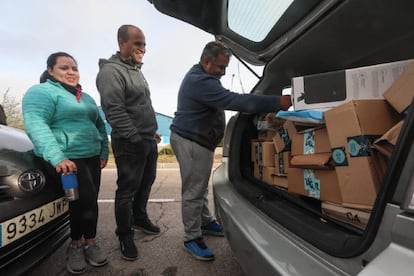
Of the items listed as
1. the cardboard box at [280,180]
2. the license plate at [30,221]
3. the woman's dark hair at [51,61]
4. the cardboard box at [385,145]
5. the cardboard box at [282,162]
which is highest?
the woman's dark hair at [51,61]

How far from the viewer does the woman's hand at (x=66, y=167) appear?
1892 mm

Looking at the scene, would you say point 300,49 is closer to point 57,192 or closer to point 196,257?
point 196,257

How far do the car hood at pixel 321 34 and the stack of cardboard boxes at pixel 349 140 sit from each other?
229mm

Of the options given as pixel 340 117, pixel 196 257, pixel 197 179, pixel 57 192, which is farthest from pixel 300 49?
pixel 57 192

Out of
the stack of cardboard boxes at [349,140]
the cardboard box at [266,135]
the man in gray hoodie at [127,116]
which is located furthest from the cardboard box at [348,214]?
the man in gray hoodie at [127,116]

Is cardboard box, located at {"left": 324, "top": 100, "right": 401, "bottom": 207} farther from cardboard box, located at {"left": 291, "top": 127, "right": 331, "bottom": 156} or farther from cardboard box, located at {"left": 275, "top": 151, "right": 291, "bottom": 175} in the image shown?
cardboard box, located at {"left": 275, "top": 151, "right": 291, "bottom": 175}

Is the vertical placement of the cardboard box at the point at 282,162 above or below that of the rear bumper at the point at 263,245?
above

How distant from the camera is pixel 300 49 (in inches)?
71.5

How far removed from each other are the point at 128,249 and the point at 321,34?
6.27 ft

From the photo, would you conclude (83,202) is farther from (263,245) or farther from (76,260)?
(263,245)

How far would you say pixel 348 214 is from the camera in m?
1.21

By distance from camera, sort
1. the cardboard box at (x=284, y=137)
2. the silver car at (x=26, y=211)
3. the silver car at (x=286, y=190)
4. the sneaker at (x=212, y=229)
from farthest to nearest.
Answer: the sneaker at (x=212, y=229) → the cardboard box at (x=284, y=137) → the silver car at (x=26, y=211) → the silver car at (x=286, y=190)

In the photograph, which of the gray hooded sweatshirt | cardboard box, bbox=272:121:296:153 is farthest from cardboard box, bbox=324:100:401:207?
the gray hooded sweatshirt

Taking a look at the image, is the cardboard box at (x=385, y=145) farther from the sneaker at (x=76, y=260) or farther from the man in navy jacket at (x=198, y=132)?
the sneaker at (x=76, y=260)
